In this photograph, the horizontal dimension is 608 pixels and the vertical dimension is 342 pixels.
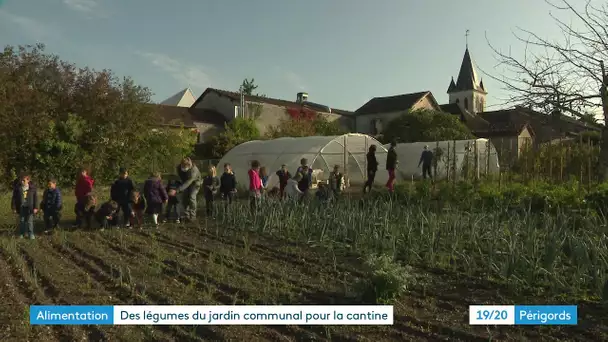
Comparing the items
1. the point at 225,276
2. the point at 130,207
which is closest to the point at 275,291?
the point at 225,276

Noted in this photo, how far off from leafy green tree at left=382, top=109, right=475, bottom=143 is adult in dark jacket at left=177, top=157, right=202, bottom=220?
22196 millimetres

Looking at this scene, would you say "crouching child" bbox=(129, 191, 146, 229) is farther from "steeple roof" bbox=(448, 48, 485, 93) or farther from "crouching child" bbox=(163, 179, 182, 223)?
"steeple roof" bbox=(448, 48, 485, 93)

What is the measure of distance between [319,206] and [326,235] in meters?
1.85

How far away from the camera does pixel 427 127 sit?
1264 inches

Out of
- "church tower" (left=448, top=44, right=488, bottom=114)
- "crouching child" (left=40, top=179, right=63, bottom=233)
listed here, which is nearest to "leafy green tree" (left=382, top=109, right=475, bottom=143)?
"crouching child" (left=40, top=179, right=63, bottom=233)

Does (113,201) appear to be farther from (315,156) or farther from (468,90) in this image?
(468,90)

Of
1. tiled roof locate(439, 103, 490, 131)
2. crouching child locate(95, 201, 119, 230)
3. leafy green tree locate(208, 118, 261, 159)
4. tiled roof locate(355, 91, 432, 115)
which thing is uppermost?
tiled roof locate(355, 91, 432, 115)

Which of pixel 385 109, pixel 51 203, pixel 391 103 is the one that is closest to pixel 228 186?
pixel 51 203

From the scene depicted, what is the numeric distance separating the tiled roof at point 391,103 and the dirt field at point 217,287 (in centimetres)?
3834

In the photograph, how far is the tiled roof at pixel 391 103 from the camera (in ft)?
143

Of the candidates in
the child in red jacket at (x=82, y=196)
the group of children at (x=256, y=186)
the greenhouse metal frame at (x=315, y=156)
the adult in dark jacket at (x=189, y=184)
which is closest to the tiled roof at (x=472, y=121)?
the greenhouse metal frame at (x=315, y=156)

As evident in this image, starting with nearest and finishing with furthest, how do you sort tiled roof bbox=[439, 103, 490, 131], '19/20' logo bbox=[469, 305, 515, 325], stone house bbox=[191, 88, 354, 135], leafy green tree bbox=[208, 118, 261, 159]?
'19/20' logo bbox=[469, 305, 515, 325] → leafy green tree bbox=[208, 118, 261, 159] → stone house bbox=[191, 88, 354, 135] → tiled roof bbox=[439, 103, 490, 131]

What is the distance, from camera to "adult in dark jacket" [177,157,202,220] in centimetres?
899
